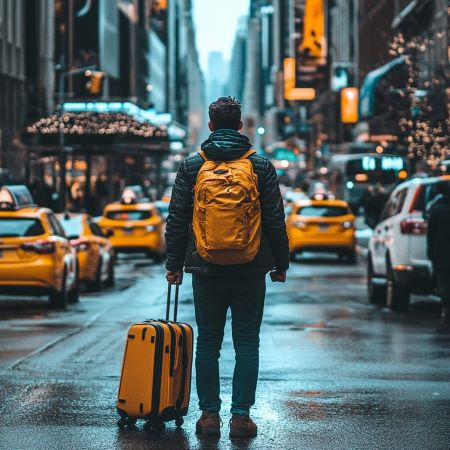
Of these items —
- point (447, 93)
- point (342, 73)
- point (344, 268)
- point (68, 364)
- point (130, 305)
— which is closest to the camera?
point (68, 364)

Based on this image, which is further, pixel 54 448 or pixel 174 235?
pixel 174 235

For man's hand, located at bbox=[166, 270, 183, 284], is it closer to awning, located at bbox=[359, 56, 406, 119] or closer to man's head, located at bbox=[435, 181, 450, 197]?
man's head, located at bbox=[435, 181, 450, 197]

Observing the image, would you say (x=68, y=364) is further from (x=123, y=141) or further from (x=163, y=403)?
(x=123, y=141)

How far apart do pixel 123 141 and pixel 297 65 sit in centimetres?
5827

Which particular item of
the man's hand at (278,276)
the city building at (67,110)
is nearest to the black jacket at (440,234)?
the man's hand at (278,276)

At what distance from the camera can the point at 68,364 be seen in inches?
471

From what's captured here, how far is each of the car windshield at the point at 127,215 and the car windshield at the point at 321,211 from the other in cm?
381

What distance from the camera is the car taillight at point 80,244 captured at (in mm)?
23984

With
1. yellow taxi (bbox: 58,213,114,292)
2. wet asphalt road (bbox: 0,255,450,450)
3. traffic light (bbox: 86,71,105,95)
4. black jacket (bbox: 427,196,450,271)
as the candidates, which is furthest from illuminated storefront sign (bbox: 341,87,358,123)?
black jacket (bbox: 427,196,450,271)

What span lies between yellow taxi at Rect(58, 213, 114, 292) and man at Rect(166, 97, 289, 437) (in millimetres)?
15152

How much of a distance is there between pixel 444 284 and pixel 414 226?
2.12 meters

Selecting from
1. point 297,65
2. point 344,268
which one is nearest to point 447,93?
point 344,268

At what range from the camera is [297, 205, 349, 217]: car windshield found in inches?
1421

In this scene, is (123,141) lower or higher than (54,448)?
higher
